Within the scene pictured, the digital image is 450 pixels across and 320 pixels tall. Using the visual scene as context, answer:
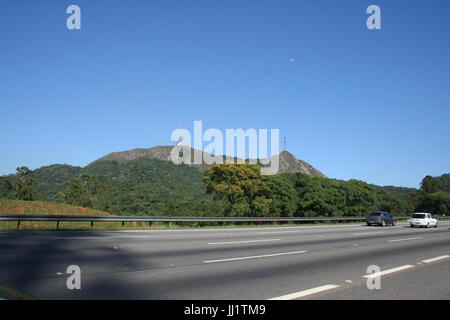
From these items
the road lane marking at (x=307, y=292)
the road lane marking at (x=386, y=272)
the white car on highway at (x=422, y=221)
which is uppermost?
the road lane marking at (x=307, y=292)

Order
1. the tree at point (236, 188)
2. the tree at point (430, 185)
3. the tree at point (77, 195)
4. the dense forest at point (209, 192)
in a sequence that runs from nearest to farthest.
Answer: the tree at point (236, 188), the dense forest at point (209, 192), the tree at point (77, 195), the tree at point (430, 185)

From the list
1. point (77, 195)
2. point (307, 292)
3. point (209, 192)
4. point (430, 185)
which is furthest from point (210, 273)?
point (430, 185)

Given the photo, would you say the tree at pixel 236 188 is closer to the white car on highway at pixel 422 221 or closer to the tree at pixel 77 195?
the white car on highway at pixel 422 221

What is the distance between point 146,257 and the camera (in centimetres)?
994

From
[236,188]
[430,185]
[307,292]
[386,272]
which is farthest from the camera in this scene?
[430,185]

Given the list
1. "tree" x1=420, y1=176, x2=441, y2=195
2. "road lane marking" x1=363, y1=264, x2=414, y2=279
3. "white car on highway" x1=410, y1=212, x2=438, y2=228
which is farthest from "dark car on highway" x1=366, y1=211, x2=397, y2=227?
"tree" x1=420, y1=176, x2=441, y2=195

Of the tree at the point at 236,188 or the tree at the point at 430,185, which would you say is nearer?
the tree at the point at 236,188

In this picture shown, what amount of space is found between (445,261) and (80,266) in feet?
35.1

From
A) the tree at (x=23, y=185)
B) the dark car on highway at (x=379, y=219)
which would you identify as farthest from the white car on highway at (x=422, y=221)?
the tree at (x=23, y=185)

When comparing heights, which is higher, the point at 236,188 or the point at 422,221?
the point at 236,188

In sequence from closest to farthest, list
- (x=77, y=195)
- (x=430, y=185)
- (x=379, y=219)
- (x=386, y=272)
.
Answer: (x=386, y=272) → (x=379, y=219) → (x=77, y=195) → (x=430, y=185)

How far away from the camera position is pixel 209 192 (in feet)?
193

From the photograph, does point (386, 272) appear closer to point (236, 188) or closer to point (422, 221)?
point (422, 221)

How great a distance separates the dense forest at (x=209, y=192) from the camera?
5906cm
